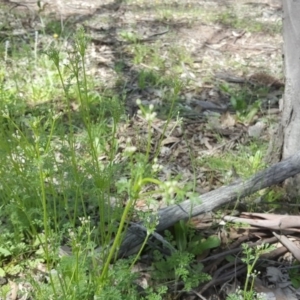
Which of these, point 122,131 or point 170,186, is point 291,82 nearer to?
point 122,131

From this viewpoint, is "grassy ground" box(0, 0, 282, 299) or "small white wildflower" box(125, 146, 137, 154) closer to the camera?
"small white wildflower" box(125, 146, 137, 154)

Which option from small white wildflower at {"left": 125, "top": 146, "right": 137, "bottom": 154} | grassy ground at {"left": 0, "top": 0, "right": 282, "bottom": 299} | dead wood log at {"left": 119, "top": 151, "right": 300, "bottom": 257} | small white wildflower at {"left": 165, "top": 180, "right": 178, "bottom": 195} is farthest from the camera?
dead wood log at {"left": 119, "top": 151, "right": 300, "bottom": 257}

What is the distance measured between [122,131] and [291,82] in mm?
1303

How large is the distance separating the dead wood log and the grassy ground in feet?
0.22

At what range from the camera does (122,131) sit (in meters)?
→ 3.66

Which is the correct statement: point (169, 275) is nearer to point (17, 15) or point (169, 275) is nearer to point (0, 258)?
point (0, 258)

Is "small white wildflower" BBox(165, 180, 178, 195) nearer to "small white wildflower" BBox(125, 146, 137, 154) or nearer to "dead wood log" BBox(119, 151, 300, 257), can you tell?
"small white wildflower" BBox(125, 146, 137, 154)

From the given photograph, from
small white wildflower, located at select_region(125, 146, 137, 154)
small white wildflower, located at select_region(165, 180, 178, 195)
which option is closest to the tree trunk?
small white wildflower, located at select_region(125, 146, 137, 154)

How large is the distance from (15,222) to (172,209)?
2.53 ft

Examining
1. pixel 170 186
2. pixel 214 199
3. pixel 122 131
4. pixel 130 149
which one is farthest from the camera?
pixel 122 131

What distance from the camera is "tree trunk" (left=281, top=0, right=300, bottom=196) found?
2809 mm

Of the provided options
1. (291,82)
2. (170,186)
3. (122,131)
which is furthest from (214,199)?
(170,186)

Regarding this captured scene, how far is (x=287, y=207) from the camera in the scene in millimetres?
2904

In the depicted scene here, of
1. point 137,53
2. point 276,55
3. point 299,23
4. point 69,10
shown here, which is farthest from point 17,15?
point 299,23
